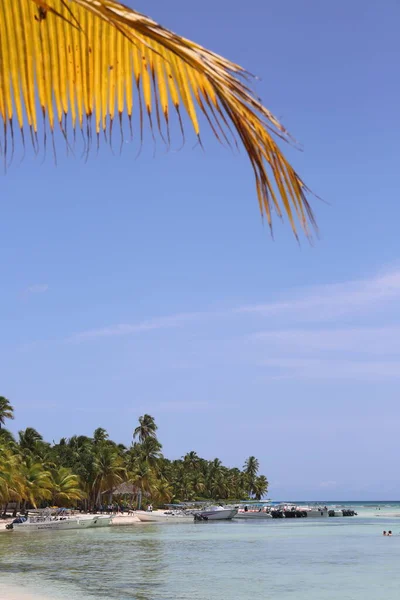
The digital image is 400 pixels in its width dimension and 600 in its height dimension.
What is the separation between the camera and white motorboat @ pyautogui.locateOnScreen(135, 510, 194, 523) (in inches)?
3034

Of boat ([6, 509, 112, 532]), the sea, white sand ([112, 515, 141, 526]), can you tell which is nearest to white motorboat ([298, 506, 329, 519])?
white sand ([112, 515, 141, 526])

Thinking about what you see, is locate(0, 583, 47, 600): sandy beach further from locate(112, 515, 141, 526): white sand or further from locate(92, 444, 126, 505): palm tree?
locate(92, 444, 126, 505): palm tree

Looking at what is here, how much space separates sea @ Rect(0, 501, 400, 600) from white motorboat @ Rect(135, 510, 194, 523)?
73.5 ft

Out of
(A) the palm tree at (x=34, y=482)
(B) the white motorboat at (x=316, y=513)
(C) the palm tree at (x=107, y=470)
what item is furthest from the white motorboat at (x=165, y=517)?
(B) the white motorboat at (x=316, y=513)

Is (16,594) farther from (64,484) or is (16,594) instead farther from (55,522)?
(64,484)

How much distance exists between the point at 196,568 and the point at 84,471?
4959 cm

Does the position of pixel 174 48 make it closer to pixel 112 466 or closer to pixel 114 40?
pixel 114 40

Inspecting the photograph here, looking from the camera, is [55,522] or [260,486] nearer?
[55,522]

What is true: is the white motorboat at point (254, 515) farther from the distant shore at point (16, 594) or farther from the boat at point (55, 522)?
the distant shore at point (16, 594)

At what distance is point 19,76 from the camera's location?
194 cm

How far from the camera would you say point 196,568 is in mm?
34250

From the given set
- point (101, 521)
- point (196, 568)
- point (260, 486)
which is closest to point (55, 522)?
point (101, 521)

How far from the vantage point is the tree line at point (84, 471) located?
209 feet

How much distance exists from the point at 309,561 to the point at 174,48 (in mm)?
40376
